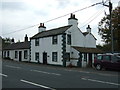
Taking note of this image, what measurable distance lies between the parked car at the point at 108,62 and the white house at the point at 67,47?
7.40 meters

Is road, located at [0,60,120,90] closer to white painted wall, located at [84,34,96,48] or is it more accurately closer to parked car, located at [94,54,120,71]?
parked car, located at [94,54,120,71]

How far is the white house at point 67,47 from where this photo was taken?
108 feet

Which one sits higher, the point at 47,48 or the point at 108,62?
the point at 47,48

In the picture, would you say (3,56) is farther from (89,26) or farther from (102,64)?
(102,64)

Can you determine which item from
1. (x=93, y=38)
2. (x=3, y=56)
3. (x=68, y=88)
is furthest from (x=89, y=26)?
(x=68, y=88)

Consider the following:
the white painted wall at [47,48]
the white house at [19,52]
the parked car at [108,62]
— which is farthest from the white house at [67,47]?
the parked car at [108,62]

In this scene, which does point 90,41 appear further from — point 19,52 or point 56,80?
point 56,80

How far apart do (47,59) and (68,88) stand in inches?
1020

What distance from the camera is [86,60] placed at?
109 ft

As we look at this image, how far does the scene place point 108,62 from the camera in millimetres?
23688

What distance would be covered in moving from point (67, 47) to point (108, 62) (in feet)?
35.3

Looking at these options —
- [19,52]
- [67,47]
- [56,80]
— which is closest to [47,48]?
[67,47]

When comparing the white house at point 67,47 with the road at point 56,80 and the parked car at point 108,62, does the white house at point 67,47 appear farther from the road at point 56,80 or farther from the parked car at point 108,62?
the road at point 56,80

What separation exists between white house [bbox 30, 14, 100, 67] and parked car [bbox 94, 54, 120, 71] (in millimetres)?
7403
